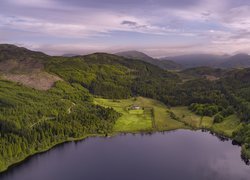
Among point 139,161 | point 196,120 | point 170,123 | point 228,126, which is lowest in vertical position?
point 139,161

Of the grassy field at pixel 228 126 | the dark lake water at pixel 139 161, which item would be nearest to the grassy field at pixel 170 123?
the grassy field at pixel 228 126

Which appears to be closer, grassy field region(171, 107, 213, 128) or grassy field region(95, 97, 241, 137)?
grassy field region(95, 97, 241, 137)

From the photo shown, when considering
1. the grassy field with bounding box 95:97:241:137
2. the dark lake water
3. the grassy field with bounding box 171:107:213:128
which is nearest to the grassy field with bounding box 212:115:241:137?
the grassy field with bounding box 95:97:241:137

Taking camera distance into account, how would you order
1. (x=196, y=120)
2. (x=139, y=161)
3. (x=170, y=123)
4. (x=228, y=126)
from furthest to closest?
(x=196, y=120)
(x=170, y=123)
(x=228, y=126)
(x=139, y=161)

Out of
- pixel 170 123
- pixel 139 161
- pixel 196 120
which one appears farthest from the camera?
pixel 196 120

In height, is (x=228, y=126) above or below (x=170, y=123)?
above

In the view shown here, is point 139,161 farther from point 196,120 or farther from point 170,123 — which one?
point 196,120

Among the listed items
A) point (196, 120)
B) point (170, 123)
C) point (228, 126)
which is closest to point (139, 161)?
point (170, 123)

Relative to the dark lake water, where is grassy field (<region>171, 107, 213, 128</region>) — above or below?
above

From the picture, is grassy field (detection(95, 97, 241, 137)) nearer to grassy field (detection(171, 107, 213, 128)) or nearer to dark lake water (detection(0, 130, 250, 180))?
grassy field (detection(171, 107, 213, 128))

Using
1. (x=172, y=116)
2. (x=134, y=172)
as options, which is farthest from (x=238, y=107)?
(x=134, y=172)
